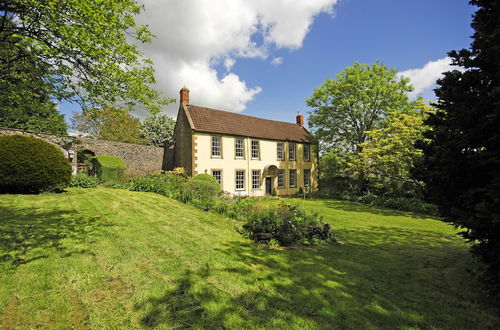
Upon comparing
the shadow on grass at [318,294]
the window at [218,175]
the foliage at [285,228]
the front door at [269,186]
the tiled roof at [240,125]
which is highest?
the tiled roof at [240,125]

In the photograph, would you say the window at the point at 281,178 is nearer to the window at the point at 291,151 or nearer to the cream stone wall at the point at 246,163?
the cream stone wall at the point at 246,163

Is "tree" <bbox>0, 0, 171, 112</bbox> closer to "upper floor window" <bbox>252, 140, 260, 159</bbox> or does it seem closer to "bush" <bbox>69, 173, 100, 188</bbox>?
"bush" <bbox>69, 173, 100, 188</bbox>

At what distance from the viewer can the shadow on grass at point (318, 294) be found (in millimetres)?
3387

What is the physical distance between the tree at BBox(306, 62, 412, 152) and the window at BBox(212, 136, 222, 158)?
11.9m

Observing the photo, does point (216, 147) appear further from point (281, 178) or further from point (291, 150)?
point (291, 150)

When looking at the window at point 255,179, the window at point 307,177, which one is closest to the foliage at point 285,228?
the window at point 255,179

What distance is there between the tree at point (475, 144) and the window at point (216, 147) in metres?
17.7

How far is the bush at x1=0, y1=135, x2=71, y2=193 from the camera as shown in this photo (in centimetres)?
1056

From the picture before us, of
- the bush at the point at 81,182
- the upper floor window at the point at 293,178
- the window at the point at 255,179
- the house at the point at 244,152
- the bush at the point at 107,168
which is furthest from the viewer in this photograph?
the upper floor window at the point at 293,178

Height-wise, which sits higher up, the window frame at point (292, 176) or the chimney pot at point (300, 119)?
the chimney pot at point (300, 119)

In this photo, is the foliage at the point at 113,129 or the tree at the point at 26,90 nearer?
the tree at the point at 26,90

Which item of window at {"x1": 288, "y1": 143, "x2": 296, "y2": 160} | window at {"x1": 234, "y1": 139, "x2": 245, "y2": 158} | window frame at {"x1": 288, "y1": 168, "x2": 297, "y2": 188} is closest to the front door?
window frame at {"x1": 288, "y1": 168, "x2": 297, "y2": 188}

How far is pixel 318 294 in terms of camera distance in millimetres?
4203

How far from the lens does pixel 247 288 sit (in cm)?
418
